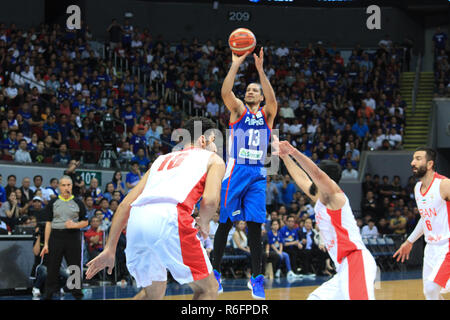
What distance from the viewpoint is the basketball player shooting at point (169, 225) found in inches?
219

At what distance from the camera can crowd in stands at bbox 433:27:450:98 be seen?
2636 cm

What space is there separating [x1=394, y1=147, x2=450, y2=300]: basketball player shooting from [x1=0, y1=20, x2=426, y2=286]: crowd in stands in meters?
7.62

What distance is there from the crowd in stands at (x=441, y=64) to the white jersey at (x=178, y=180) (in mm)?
22262

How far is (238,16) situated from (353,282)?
25074mm

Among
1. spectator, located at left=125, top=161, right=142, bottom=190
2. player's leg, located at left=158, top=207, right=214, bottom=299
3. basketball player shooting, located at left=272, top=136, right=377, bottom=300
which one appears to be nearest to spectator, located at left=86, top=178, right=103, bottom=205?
spectator, located at left=125, top=161, right=142, bottom=190

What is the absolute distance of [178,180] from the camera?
575 centimetres

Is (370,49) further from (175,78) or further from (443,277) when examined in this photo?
(443,277)

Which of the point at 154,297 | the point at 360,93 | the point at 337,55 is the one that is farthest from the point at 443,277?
the point at 337,55

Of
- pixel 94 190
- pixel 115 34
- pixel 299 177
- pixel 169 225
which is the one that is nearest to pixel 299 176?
pixel 299 177

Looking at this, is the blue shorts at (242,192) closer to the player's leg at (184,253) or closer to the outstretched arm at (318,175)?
the outstretched arm at (318,175)

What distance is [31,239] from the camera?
472 inches

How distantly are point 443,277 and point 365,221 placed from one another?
1171 centimetres

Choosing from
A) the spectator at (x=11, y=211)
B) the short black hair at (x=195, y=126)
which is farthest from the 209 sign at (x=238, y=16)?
the short black hair at (x=195, y=126)

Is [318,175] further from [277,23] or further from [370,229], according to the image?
[277,23]
